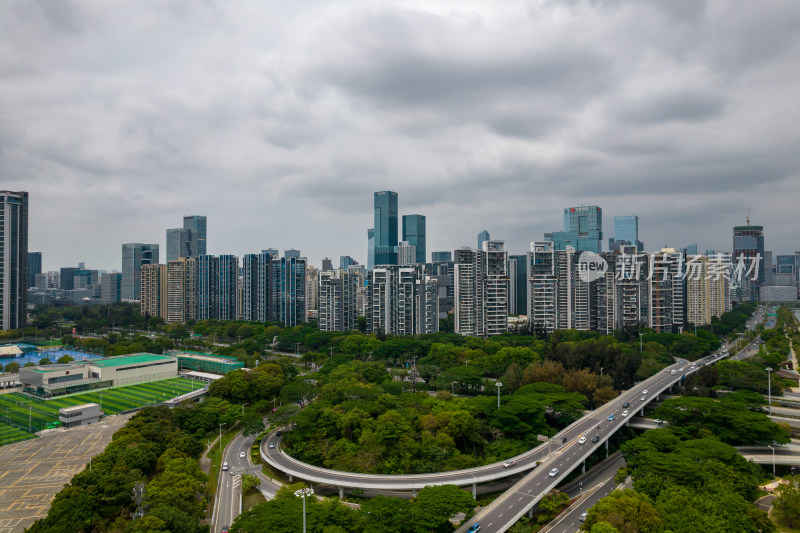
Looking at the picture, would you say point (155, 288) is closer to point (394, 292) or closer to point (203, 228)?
point (394, 292)

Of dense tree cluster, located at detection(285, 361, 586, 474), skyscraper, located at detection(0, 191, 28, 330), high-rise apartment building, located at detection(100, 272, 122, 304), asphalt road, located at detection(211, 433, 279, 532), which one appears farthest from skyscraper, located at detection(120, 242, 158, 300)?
dense tree cluster, located at detection(285, 361, 586, 474)

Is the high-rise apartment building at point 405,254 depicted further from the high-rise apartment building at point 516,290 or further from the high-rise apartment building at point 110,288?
the high-rise apartment building at point 110,288

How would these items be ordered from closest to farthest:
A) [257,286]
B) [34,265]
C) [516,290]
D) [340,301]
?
[340,301] < [257,286] < [516,290] < [34,265]

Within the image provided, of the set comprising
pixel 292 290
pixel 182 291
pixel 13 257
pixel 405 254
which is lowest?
pixel 182 291

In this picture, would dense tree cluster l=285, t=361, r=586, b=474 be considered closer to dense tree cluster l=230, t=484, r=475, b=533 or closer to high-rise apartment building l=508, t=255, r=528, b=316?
dense tree cluster l=230, t=484, r=475, b=533

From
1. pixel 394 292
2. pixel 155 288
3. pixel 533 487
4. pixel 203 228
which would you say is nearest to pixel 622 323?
pixel 394 292

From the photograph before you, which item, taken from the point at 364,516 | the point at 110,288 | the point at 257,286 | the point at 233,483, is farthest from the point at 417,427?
the point at 110,288

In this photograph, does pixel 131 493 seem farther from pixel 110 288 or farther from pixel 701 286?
pixel 110 288
